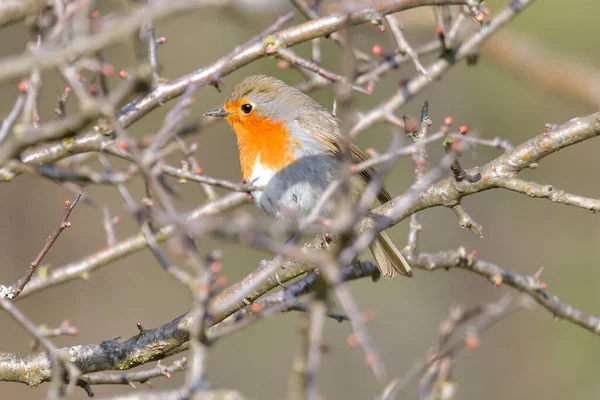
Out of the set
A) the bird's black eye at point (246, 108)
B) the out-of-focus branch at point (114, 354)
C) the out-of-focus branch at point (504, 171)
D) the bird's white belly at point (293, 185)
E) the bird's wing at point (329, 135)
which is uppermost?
the bird's black eye at point (246, 108)

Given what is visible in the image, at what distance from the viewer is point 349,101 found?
1.61m

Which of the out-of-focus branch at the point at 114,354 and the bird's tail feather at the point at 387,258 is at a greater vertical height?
the bird's tail feather at the point at 387,258

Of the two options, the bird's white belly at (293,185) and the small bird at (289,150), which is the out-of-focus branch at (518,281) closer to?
the small bird at (289,150)

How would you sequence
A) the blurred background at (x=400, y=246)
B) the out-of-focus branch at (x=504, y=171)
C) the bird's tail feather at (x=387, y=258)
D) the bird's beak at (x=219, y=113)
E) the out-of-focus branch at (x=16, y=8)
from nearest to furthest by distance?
1. the out-of-focus branch at (x=16, y=8)
2. the out-of-focus branch at (x=504, y=171)
3. the bird's tail feather at (x=387, y=258)
4. the bird's beak at (x=219, y=113)
5. the blurred background at (x=400, y=246)

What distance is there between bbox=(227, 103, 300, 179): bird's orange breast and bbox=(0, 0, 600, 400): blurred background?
2622 millimetres

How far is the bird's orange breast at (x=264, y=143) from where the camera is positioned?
15.4 feet

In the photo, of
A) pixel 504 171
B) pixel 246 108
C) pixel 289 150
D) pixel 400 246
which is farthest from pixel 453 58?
pixel 400 246

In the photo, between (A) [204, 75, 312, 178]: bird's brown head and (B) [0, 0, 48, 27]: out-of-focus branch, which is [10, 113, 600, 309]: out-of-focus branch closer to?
(B) [0, 0, 48, 27]: out-of-focus branch

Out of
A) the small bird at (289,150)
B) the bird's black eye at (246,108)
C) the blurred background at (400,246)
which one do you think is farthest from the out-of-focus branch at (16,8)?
the blurred background at (400,246)

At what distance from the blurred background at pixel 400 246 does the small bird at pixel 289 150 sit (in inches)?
96.4

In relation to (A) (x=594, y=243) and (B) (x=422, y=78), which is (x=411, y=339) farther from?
(B) (x=422, y=78)

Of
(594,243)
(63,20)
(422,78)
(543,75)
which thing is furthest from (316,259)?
(594,243)

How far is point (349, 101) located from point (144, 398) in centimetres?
98

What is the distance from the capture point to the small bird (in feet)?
15.0
